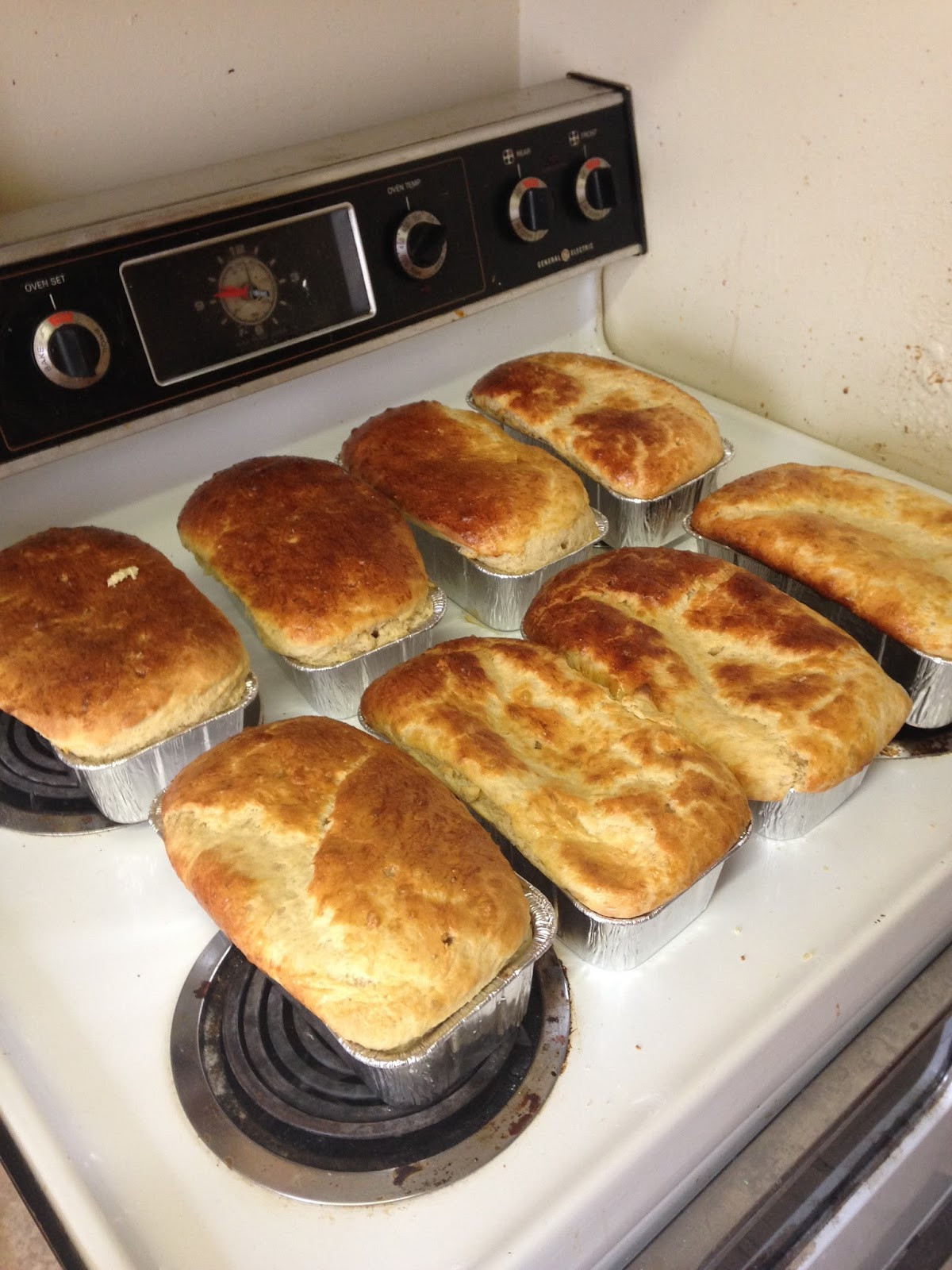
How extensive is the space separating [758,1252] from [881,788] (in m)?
0.44

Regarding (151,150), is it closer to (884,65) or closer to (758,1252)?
(884,65)

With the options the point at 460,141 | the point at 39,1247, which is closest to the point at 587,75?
the point at 460,141

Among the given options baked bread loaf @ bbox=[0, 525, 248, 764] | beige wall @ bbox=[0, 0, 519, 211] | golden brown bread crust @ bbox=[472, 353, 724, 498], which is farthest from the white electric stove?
golden brown bread crust @ bbox=[472, 353, 724, 498]

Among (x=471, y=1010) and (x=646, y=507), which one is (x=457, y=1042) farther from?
(x=646, y=507)

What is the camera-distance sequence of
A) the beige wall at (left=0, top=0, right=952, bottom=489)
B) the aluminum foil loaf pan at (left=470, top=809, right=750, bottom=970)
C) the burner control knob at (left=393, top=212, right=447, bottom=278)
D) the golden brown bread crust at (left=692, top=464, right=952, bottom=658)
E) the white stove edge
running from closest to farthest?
the white stove edge
the aluminum foil loaf pan at (left=470, top=809, right=750, bottom=970)
the golden brown bread crust at (left=692, top=464, right=952, bottom=658)
the beige wall at (left=0, top=0, right=952, bottom=489)
the burner control knob at (left=393, top=212, right=447, bottom=278)

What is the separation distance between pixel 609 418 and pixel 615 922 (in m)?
0.72

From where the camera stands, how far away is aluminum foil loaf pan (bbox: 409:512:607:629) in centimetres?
116

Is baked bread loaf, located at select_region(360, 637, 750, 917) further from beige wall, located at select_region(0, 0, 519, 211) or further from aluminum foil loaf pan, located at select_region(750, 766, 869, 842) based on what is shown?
beige wall, located at select_region(0, 0, 519, 211)

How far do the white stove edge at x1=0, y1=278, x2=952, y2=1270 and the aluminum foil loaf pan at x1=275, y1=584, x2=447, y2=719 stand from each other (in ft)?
0.13

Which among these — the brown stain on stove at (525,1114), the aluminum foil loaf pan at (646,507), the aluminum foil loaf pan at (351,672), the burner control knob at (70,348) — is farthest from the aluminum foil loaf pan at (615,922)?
the burner control knob at (70,348)

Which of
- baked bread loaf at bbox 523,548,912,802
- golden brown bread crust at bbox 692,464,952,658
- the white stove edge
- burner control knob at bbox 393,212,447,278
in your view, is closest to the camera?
the white stove edge

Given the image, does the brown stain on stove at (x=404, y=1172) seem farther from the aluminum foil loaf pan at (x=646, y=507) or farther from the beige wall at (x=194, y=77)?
the beige wall at (x=194, y=77)

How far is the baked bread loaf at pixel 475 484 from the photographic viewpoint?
3.77ft

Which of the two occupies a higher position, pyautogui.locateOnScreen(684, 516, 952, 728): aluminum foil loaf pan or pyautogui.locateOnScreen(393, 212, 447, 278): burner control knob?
pyautogui.locateOnScreen(393, 212, 447, 278): burner control knob
